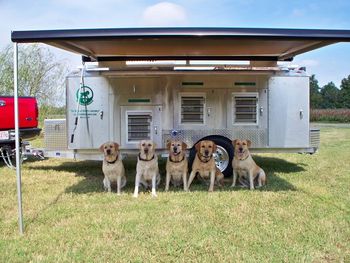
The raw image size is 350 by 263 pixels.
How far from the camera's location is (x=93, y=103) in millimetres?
7234

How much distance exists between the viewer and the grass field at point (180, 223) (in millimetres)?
3689

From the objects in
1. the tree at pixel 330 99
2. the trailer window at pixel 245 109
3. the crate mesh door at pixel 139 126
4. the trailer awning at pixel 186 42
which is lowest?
the crate mesh door at pixel 139 126

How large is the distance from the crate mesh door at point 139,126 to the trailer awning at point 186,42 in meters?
1.22

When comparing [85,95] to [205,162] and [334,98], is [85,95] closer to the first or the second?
[205,162]

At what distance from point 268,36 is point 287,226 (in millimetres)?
2244

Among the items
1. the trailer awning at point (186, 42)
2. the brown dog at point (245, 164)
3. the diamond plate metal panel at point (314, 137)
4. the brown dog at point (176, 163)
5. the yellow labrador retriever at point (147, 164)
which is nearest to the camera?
the trailer awning at point (186, 42)

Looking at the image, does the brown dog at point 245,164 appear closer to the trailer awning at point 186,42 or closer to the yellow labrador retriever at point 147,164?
the yellow labrador retriever at point 147,164

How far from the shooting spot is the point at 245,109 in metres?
7.40

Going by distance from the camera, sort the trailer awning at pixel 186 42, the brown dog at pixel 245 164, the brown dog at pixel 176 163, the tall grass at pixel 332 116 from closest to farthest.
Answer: the trailer awning at pixel 186 42
the brown dog at pixel 176 163
the brown dog at pixel 245 164
the tall grass at pixel 332 116

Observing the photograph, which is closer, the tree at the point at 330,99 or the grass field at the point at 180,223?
the grass field at the point at 180,223

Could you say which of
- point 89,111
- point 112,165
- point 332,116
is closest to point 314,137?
point 112,165

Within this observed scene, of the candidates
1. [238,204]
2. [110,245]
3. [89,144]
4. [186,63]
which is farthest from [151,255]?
[186,63]

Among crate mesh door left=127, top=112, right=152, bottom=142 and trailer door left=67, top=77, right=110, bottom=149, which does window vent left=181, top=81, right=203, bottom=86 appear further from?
trailer door left=67, top=77, right=110, bottom=149

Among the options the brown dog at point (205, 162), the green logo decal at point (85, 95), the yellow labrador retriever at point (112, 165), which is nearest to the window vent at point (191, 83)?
the brown dog at point (205, 162)
